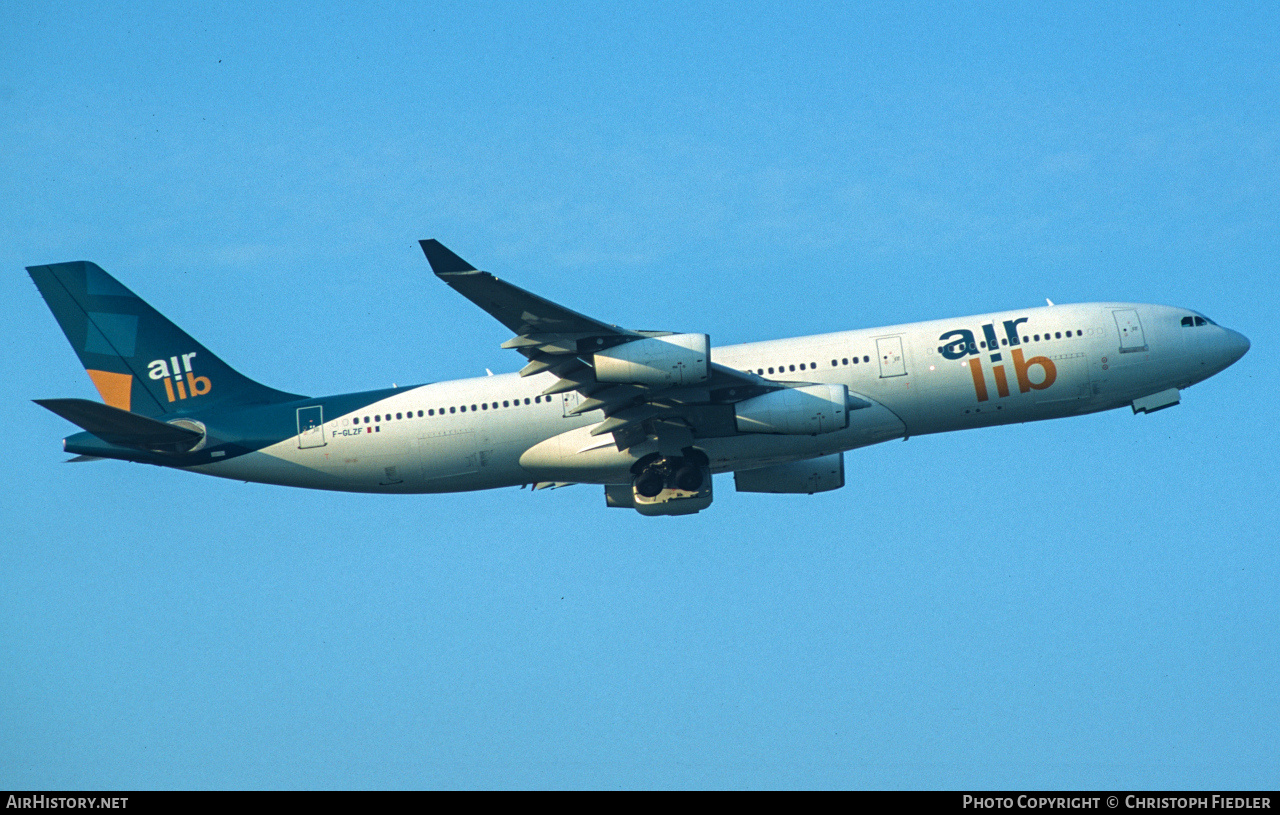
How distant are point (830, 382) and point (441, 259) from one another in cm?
1302

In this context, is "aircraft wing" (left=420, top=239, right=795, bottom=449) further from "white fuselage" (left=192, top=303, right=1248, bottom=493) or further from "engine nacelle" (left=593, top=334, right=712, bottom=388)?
"white fuselage" (left=192, top=303, right=1248, bottom=493)

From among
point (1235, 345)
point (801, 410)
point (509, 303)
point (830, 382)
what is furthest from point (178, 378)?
point (1235, 345)

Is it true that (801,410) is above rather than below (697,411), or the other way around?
below

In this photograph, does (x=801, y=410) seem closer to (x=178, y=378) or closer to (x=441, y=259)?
(x=441, y=259)

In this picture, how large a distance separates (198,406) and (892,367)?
22.5 meters

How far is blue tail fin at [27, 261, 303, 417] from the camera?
1649 inches

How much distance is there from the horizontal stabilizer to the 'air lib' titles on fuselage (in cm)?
2360

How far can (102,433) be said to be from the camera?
3862cm

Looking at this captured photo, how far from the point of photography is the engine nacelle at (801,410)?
36.5m

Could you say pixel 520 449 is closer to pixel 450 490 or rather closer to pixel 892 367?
pixel 450 490

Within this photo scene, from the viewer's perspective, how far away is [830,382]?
38219 millimetres

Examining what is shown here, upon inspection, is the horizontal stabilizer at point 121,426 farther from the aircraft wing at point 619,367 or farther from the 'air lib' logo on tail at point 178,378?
the aircraft wing at point 619,367
